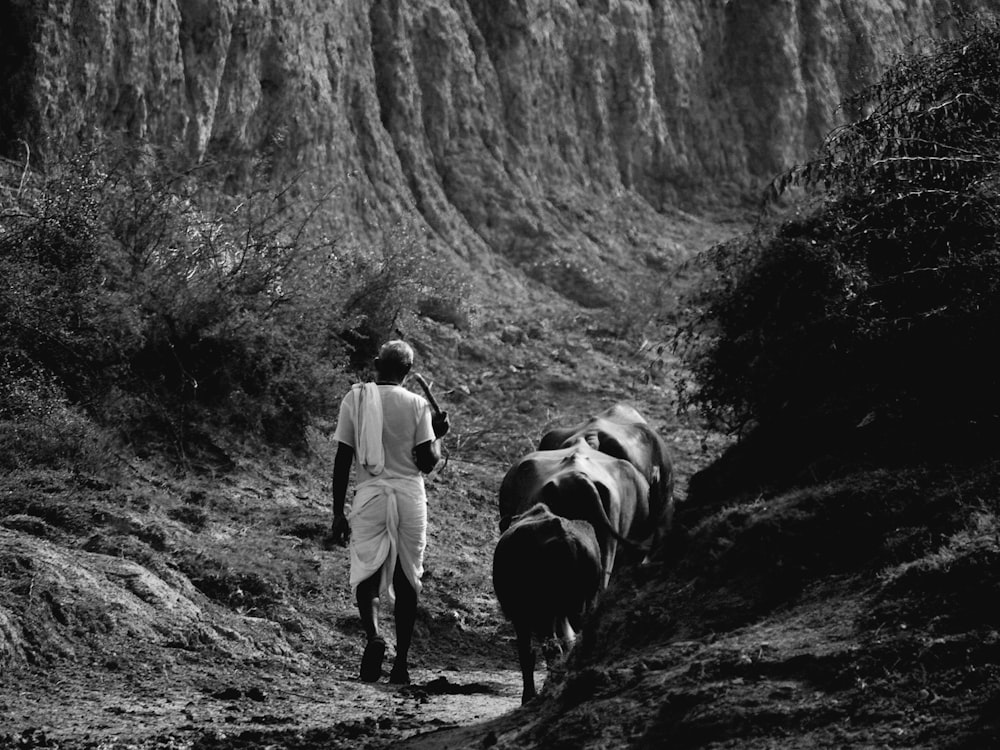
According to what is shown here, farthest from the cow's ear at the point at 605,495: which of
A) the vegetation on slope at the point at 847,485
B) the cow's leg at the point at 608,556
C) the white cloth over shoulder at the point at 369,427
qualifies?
the white cloth over shoulder at the point at 369,427

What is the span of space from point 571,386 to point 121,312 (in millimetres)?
7511

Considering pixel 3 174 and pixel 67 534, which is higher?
pixel 3 174

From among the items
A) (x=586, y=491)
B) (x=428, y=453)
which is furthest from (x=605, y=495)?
(x=428, y=453)

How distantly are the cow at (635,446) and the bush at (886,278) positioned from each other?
0.86 meters

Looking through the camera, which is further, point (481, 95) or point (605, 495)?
point (481, 95)

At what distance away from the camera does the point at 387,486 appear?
8.00 meters

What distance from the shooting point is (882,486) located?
21.2 ft

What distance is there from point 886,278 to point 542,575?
109 inches

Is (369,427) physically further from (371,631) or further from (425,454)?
(371,631)

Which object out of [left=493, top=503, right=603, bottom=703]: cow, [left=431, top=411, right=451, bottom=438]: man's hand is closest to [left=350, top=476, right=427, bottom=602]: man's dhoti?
[left=431, top=411, right=451, bottom=438]: man's hand

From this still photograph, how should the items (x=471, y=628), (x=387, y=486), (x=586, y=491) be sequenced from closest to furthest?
(x=387, y=486), (x=586, y=491), (x=471, y=628)

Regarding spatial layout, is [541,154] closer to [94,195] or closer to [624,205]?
[624,205]

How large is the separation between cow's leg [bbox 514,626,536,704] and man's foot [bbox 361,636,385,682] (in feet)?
2.56

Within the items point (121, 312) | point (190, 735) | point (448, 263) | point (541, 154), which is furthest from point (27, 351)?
point (541, 154)
